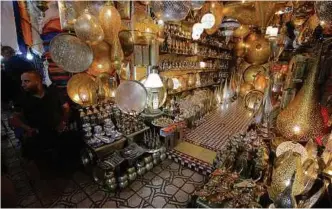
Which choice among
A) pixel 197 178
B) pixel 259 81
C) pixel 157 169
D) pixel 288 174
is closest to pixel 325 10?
→ pixel 288 174

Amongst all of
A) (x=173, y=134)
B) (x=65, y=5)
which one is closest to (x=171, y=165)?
(x=173, y=134)

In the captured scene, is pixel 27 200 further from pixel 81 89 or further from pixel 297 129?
pixel 297 129

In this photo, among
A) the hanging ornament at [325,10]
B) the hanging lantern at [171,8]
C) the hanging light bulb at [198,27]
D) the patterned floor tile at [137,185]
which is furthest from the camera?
the hanging light bulb at [198,27]

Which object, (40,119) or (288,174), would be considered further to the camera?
(40,119)

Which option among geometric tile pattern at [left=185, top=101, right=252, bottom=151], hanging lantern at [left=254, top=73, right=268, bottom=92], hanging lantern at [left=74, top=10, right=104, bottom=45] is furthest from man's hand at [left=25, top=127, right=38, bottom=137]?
hanging lantern at [left=254, top=73, right=268, bottom=92]

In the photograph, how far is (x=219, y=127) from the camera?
352 cm

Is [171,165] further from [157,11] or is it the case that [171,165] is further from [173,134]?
[157,11]

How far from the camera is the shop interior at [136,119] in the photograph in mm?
1004

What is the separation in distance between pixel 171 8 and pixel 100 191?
6.61 ft

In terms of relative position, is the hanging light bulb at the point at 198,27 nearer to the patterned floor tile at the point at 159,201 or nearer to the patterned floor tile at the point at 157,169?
the patterned floor tile at the point at 157,169

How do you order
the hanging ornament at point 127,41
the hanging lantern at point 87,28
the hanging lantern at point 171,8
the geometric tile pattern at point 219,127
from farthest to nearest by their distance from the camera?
the geometric tile pattern at point 219,127, the hanging ornament at point 127,41, the hanging lantern at point 87,28, the hanging lantern at point 171,8

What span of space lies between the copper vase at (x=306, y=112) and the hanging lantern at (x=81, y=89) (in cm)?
198

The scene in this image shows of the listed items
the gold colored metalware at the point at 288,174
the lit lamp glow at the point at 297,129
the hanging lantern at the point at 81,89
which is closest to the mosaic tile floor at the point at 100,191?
the hanging lantern at the point at 81,89

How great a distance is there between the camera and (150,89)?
2.33 m
